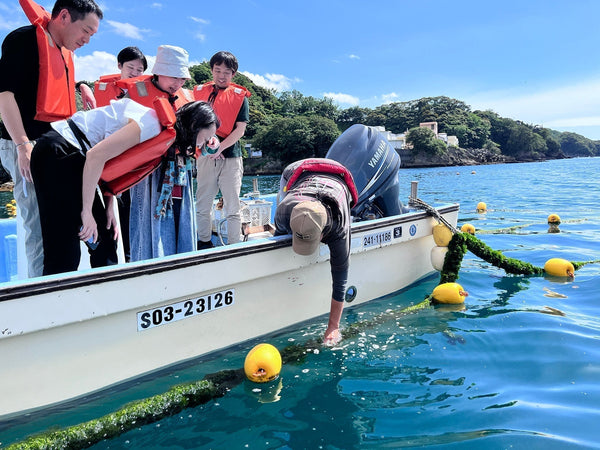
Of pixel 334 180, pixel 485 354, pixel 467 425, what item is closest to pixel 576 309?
pixel 485 354

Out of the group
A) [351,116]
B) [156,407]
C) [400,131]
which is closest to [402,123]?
[400,131]

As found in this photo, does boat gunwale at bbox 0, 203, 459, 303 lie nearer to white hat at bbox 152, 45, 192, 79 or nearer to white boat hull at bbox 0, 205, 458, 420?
white boat hull at bbox 0, 205, 458, 420

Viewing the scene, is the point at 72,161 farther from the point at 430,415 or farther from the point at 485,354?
the point at 485,354

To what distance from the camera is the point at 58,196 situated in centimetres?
246

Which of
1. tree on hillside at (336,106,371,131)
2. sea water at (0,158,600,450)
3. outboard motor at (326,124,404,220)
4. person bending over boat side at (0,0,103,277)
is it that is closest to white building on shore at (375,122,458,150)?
tree on hillside at (336,106,371,131)

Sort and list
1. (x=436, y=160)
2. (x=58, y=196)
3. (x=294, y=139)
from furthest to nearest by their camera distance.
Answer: (x=436, y=160) < (x=294, y=139) < (x=58, y=196)

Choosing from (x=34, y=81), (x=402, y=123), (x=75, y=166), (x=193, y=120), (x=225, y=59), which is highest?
(x=402, y=123)

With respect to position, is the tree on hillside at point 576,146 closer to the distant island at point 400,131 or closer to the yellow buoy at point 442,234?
the distant island at point 400,131

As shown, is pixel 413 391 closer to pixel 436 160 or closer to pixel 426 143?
pixel 426 143

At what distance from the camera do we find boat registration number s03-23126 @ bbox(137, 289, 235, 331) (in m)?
2.75

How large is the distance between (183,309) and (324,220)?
118 centimetres

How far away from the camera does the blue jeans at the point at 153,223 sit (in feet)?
9.91

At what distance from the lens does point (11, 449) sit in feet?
7.06

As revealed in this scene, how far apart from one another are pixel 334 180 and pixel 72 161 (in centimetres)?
197
